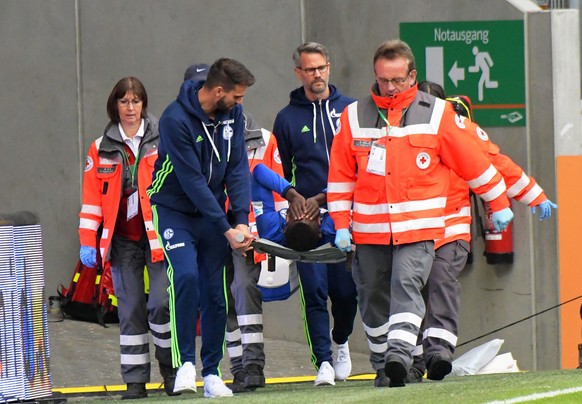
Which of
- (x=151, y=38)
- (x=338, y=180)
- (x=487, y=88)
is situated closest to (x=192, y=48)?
(x=151, y=38)

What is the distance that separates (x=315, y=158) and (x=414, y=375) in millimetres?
1554

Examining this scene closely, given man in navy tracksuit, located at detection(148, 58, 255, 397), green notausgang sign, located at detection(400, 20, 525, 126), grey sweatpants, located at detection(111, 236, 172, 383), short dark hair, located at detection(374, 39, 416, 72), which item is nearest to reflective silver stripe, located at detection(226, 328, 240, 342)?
grey sweatpants, located at detection(111, 236, 172, 383)

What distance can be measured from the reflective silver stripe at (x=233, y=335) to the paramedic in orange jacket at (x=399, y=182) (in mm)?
1454

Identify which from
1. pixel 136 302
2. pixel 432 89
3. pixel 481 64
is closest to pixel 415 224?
pixel 432 89

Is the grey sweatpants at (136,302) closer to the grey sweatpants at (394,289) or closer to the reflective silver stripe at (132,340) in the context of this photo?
the reflective silver stripe at (132,340)

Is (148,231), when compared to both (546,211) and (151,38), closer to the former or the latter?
(546,211)

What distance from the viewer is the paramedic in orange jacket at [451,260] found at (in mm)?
9281

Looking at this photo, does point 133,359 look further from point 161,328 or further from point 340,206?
point 340,206

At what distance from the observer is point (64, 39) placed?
14.2m

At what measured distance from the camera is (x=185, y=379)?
895 cm

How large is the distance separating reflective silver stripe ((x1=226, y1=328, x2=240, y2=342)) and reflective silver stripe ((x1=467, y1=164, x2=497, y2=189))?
2.14 meters

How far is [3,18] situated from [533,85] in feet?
15.5

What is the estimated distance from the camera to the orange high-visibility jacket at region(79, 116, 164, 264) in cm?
1005

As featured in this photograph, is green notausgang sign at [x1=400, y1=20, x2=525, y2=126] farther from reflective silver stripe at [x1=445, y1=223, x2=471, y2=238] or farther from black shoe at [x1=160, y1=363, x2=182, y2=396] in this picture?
black shoe at [x1=160, y1=363, x2=182, y2=396]
